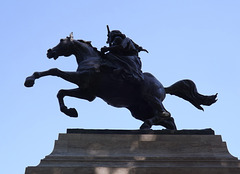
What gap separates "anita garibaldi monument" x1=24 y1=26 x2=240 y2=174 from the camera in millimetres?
7035

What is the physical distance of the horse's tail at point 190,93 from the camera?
9578 millimetres

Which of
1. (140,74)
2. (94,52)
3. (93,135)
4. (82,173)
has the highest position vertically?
(94,52)

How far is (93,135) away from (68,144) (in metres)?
0.59

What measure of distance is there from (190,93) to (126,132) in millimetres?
2599

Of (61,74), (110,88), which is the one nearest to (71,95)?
(61,74)

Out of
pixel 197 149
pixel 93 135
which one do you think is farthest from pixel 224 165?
pixel 93 135

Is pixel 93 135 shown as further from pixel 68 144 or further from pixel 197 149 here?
pixel 197 149

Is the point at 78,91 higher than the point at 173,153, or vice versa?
the point at 78,91


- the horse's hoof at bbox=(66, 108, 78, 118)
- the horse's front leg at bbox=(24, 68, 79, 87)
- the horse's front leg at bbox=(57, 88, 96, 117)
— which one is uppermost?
the horse's front leg at bbox=(24, 68, 79, 87)

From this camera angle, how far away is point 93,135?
25.5 ft

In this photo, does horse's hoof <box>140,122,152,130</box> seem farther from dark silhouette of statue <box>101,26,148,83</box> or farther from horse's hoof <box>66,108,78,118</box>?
horse's hoof <box>66,108,78,118</box>

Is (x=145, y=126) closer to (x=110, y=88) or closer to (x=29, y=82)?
(x=110, y=88)

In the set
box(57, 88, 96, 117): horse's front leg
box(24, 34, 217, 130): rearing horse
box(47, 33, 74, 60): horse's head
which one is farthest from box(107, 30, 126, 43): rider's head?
box(57, 88, 96, 117): horse's front leg

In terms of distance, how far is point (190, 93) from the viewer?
9680mm
